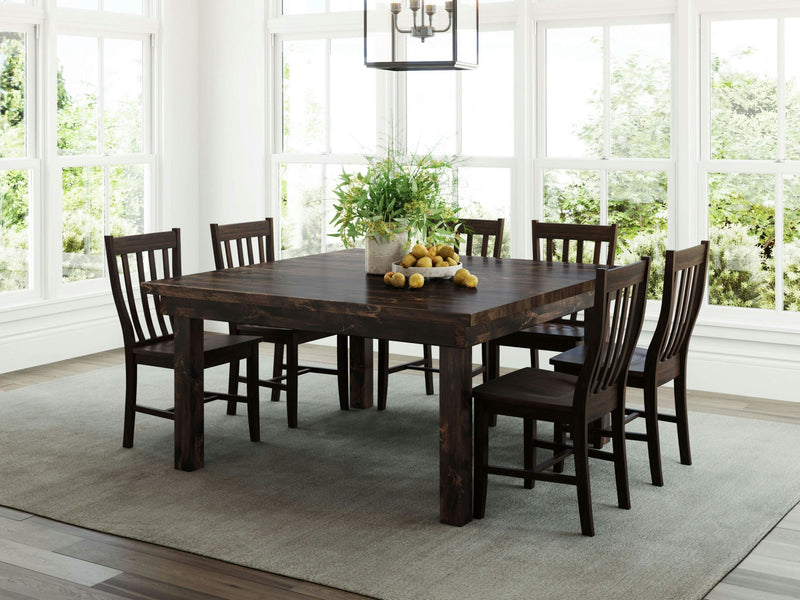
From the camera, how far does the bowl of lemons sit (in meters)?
4.34

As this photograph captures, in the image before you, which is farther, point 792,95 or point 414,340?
point 792,95

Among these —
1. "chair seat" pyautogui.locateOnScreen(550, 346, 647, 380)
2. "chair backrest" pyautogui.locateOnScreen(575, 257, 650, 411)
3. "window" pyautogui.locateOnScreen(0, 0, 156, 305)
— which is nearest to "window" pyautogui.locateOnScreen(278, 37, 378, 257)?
"window" pyautogui.locateOnScreen(0, 0, 156, 305)

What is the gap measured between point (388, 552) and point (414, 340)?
0.71m

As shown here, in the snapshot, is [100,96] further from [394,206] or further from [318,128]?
[394,206]

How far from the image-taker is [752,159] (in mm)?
5777

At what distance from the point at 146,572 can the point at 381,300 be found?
1230 millimetres

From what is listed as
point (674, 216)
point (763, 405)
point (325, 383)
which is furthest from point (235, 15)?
point (763, 405)

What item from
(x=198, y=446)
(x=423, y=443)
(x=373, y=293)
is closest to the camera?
(x=373, y=293)

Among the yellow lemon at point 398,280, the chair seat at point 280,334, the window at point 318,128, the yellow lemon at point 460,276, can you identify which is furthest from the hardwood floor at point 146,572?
the window at point 318,128

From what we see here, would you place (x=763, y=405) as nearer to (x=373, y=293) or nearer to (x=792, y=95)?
(x=792, y=95)

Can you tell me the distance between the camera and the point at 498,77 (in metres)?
6.50

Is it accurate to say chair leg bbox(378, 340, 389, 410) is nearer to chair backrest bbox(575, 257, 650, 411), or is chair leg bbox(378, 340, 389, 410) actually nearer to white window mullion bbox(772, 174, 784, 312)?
chair backrest bbox(575, 257, 650, 411)

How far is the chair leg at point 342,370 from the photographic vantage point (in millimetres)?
5352

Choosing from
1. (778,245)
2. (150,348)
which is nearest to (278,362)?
(150,348)
